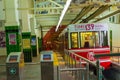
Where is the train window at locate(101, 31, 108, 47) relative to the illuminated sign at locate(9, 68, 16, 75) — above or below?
above

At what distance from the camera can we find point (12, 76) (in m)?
7.11

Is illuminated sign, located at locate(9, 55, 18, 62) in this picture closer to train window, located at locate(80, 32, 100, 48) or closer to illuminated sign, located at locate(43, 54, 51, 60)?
illuminated sign, located at locate(43, 54, 51, 60)

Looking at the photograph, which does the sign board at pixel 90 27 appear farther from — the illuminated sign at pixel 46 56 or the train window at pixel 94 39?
the illuminated sign at pixel 46 56

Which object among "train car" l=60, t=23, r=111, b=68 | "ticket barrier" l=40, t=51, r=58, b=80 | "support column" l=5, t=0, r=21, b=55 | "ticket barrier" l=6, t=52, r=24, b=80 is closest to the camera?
"ticket barrier" l=40, t=51, r=58, b=80

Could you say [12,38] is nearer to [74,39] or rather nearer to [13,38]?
[13,38]

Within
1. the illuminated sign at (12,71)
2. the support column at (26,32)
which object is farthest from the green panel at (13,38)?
the illuminated sign at (12,71)

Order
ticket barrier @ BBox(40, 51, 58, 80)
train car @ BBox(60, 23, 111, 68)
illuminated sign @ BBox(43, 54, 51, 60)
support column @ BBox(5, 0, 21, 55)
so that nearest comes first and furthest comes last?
ticket barrier @ BBox(40, 51, 58, 80), illuminated sign @ BBox(43, 54, 51, 60), train car @ BBox(60, 23, 111, 68), support column @ BBox(5, 0, 21, 55)

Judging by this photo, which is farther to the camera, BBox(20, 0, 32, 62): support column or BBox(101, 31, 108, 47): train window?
BBox(20, 0, 32, 62): support column

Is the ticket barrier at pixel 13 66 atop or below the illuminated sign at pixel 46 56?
below

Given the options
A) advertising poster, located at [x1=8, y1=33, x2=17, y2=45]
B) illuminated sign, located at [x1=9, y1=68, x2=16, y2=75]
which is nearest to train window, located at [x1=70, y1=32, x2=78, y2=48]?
advertising poster, located at [x1=8, y1=33, x2=17, y2=45]

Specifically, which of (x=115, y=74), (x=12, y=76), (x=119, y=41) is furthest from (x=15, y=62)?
(x=119, y=41)

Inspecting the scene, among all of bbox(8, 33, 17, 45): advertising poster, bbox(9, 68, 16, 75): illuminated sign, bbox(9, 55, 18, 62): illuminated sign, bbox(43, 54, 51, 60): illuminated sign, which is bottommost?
bbox(9, 68, 16, 75): illuminated sign

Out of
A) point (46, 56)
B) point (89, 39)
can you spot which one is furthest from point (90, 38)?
point (46, 56)

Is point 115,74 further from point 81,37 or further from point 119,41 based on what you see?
point 119,41
